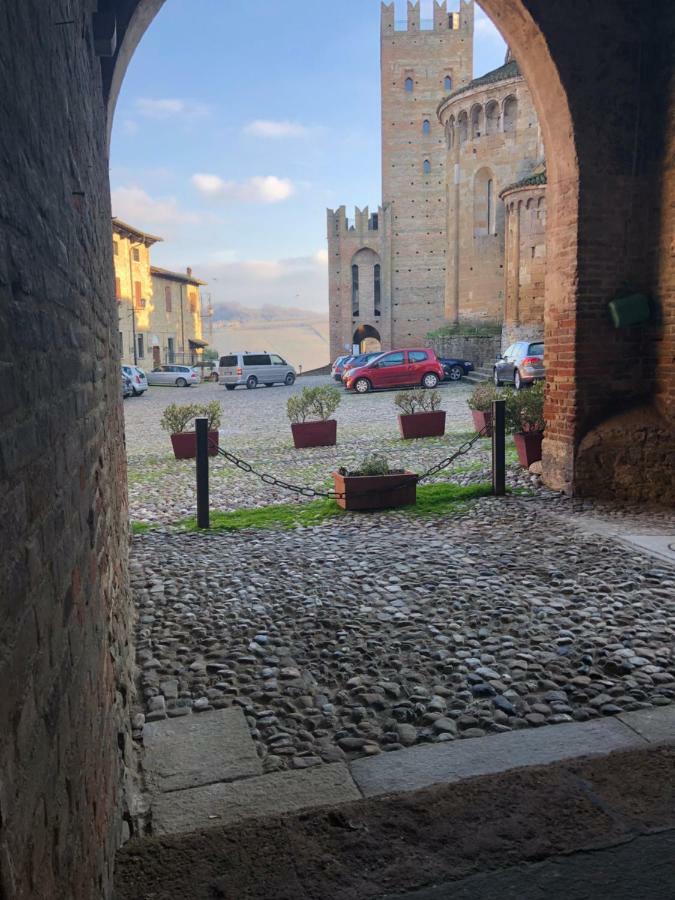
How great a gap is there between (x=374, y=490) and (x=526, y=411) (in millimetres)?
2898

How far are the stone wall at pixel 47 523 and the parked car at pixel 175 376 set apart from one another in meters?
31.4

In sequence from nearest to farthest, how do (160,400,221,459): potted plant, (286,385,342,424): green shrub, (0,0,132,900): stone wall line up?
(0,0,132,900): stone wall, (160,400,221,459): potted plant, (286,385,342,424): green shrub

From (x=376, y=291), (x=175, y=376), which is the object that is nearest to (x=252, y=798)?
(x=175, y=376)

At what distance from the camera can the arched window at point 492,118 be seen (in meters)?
34.0

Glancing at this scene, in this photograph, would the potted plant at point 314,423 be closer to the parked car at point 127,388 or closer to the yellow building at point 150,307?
the parked car at point 127,388

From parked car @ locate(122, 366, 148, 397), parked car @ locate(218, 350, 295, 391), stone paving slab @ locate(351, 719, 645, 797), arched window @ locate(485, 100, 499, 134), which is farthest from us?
arched window @ locate(485, 100, 499, 134)

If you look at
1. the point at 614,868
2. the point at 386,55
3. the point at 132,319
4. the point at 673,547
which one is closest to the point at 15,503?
the point at 614,868

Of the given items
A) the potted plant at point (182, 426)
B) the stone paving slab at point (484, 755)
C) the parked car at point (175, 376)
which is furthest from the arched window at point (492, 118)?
the stone paving slab at point (484, 755)

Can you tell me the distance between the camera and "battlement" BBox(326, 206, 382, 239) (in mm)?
49906

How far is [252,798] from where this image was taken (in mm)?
2545

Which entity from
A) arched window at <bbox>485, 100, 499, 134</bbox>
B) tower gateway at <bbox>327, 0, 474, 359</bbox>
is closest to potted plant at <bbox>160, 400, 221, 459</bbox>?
arched window at <bbox>485, 100, 499, 134</bbox>

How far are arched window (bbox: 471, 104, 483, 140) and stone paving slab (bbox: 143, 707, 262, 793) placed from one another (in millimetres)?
36949

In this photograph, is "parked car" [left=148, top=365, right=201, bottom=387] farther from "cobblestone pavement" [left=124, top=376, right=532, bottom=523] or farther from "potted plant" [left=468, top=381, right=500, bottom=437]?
"potted plant" [left=468, top=381, right=500, bottom=437]

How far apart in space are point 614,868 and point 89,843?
1.56 m
